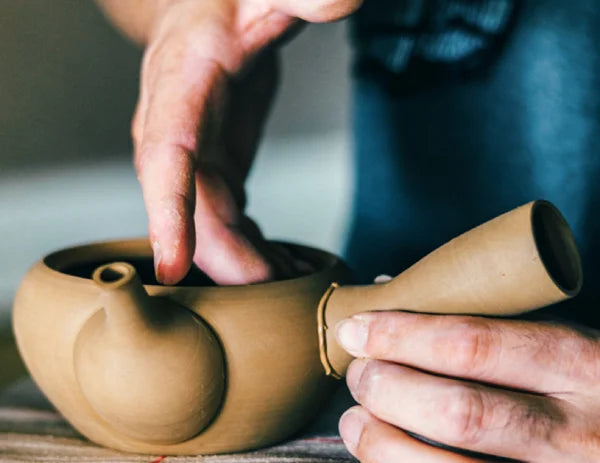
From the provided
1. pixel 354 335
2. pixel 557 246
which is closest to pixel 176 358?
pixel 354 335

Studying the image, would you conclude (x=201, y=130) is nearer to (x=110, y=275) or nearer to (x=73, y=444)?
(x=110, y=275)

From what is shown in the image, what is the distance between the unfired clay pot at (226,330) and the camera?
0.65 meters

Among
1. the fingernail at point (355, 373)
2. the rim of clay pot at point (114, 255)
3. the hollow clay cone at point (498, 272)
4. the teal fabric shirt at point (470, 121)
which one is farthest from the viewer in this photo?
the teal fabric shirt at point (470, 121)

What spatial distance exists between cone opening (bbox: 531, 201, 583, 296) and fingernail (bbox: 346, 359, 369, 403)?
0.21 metres

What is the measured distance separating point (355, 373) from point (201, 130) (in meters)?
0.35

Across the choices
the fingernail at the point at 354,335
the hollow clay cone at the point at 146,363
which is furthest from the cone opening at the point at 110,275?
the fingernail at the point at 354,335

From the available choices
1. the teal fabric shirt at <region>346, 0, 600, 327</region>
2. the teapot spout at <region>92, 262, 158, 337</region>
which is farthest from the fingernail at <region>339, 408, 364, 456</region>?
the teal fabric shirt at <region>346, 0, 600, 327</region>

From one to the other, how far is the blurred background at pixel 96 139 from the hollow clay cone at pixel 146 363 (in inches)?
84.1

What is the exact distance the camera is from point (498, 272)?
64 centimetres

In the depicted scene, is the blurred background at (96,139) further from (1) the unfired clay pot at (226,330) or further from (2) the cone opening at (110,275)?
(2) the cone opening at (110,275)

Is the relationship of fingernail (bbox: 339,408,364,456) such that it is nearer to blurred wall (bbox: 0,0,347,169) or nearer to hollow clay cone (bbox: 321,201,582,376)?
hollow clay cone (bbox: 321,201,582,376)

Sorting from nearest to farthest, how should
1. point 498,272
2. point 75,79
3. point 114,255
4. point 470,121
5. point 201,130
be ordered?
point 498,272
point 201,130
point 114,255
point 470,121
point 75,79

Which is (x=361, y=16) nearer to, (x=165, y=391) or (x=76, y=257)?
(x=76, y=257)

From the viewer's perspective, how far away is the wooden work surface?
81 cm
